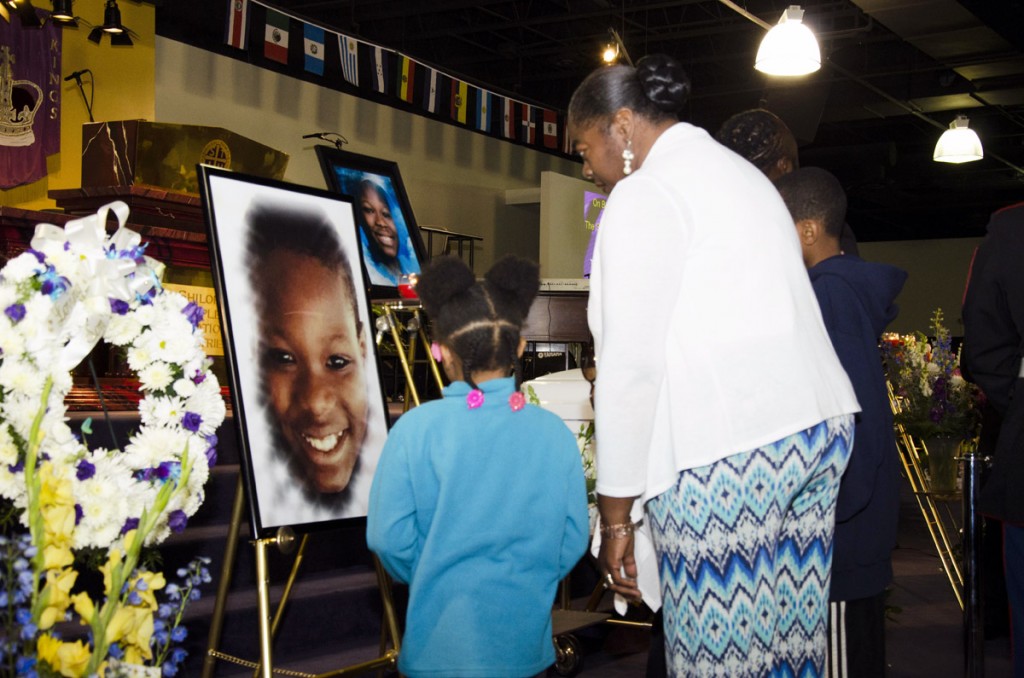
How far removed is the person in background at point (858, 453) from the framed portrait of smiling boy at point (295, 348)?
1173 mm

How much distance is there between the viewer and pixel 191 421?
6.09ft

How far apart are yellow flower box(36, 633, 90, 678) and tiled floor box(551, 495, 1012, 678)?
253 cm

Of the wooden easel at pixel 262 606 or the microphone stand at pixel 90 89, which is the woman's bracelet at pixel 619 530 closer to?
the wooden easel at pixel 262 606

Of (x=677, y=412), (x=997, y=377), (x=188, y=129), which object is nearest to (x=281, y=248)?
(x=677, y=412)

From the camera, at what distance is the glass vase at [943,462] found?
4719mm

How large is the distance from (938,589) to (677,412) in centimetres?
440

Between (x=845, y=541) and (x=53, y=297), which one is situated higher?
(x=53, y=297)

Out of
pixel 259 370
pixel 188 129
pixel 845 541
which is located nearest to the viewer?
pixel 845 541

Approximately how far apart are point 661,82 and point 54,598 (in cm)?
123

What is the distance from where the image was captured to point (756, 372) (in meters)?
1.65

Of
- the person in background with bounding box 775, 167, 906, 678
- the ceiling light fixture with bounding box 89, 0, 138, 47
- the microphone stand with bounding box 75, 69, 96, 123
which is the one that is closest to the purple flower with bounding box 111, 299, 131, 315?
the person in background with bounding box 775, 167, 906, 678

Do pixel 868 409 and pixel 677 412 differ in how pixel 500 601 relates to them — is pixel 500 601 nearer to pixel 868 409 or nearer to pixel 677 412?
pixel 677 412

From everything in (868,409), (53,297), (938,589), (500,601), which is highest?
(53,297)

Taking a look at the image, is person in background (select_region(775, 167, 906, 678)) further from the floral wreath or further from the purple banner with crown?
the purple banner with crown
